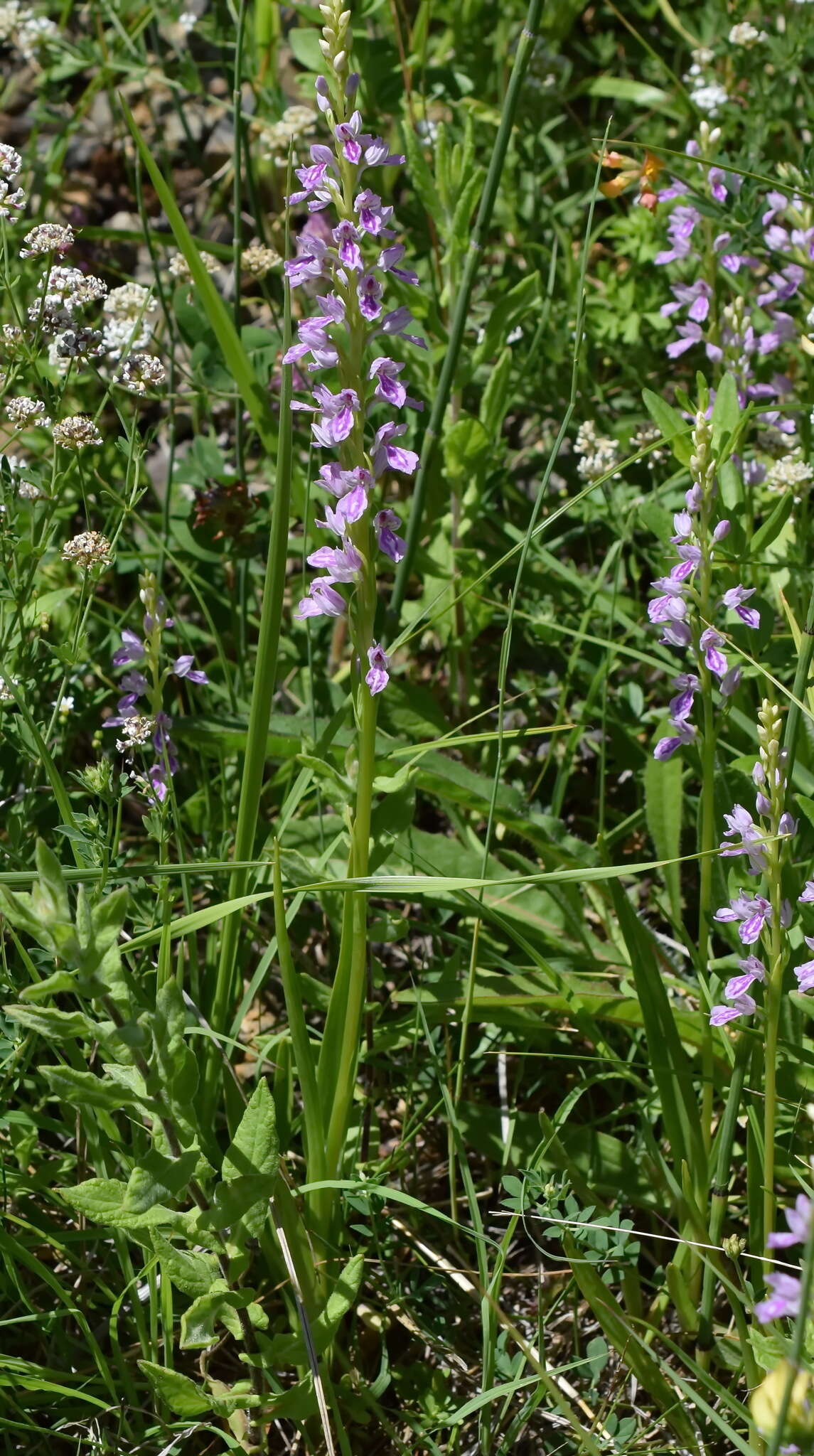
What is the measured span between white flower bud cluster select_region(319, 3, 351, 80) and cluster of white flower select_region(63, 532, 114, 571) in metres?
0.80

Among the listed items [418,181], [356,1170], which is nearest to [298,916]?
[356,1170]

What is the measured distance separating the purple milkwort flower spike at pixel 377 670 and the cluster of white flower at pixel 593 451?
1.32 meters

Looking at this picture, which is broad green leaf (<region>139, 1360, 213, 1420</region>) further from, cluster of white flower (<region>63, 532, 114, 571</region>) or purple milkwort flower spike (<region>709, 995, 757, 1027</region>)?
cluster of white flower (<region>63, 532, 114, 571</region>)

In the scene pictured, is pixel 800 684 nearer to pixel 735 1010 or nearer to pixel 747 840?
pixel 747 840

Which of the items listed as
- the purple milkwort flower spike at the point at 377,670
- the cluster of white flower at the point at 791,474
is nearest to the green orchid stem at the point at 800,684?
the purple milkwort flower spike at the point at 377,670

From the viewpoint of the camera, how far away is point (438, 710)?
109 inches

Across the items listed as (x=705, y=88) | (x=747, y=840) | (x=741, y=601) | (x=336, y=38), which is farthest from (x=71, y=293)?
(x=705, y=88)

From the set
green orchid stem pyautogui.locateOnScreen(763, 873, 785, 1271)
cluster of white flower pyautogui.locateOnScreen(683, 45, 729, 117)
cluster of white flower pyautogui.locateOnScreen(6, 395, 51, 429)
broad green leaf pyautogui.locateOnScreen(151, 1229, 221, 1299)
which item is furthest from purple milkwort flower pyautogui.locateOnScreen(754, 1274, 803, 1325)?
cluster of white flower pyautogui.locateOnScreen(683, 45, 729, 117)

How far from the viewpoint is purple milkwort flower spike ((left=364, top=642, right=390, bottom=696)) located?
1703 millimetres

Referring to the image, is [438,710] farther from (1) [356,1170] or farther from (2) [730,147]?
(2) [730,147]

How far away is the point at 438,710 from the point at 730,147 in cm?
233

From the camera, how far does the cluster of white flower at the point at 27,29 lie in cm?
382

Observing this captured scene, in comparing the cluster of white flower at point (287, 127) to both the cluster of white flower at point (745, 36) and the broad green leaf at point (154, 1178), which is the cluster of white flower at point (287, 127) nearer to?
the cluster of white flower at point (745, 36)

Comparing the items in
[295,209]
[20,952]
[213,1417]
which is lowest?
[213,1417]
